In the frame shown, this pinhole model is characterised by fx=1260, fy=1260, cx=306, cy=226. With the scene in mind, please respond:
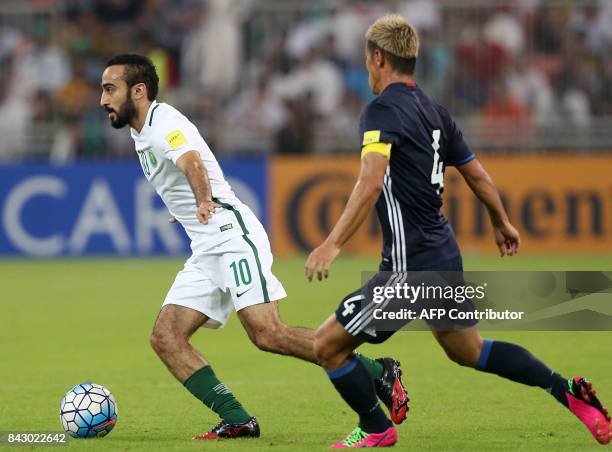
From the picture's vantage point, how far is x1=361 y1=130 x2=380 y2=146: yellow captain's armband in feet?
21.1

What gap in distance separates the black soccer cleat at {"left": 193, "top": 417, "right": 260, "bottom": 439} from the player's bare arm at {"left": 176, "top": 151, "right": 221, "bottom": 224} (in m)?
1.22

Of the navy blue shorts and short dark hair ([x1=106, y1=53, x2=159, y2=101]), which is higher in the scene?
short dark hair ([x1=106, y1=53, x2=159, y2=101])

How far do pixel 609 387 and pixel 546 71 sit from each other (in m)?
13.5

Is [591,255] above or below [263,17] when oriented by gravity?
below

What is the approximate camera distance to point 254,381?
32.6ft

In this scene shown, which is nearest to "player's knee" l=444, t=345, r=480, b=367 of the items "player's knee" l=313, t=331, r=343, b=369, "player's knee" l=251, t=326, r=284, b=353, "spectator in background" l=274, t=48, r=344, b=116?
"player's knee" l=313, t=331, r=343, b=369

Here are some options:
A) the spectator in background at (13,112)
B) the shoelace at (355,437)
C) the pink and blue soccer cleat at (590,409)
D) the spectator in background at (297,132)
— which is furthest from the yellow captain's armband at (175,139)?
the spectator in background at (13,112)

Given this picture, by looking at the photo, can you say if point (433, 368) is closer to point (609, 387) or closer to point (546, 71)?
point (609, 387)

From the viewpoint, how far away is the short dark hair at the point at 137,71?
7.80 metres

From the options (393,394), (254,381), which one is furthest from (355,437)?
(254,381)

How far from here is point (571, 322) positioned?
7.71 metres

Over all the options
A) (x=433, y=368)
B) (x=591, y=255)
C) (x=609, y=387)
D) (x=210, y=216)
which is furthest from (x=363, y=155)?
(x=591, y=255)

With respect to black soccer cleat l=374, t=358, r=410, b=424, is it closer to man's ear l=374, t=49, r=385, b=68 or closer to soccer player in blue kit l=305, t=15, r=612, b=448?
soccer player in blue kit l=305, t=15, r=612, b=448

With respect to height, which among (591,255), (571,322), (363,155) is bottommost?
(591,255)
